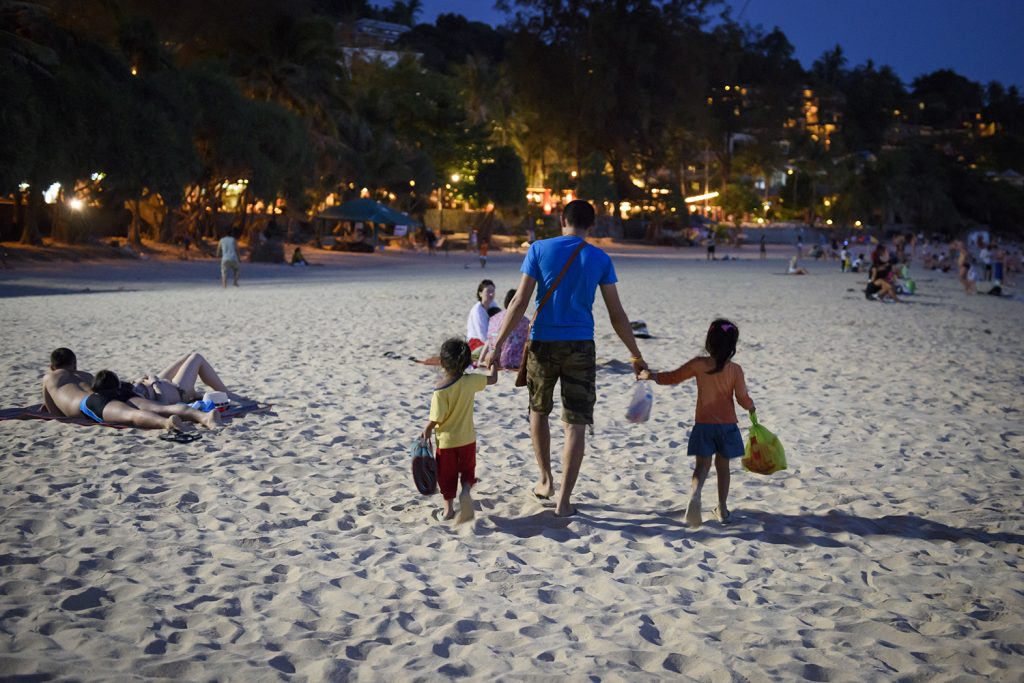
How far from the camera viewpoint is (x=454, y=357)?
493 cm

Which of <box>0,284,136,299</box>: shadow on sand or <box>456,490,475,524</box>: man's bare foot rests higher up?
<box>0,284,136,299</box>: shadow on sand

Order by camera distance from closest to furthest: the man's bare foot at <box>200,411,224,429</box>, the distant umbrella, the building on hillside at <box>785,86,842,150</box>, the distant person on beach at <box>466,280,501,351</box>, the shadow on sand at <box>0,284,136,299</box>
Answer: the man's bare foot at <box>200,411,224,429</box>, the distant person on beach at <box>466,280,501,351</box>, the shadow on sand at <box>0,284,136,299</box>, the distant umbrella, the building on hillside at <box>785,86,842,150</box>

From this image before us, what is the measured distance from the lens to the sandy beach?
3549 millimetres

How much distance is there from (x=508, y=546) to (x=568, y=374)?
982mm

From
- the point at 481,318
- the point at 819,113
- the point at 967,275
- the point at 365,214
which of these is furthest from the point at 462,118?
the point at 819,113

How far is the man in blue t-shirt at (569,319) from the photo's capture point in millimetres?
Result: 4816

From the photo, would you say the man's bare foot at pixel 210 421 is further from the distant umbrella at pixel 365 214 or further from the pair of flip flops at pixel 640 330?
the distant umbrella at pixel 365 214

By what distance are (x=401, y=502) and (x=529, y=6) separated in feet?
206

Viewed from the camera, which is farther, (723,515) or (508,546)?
(723,515)

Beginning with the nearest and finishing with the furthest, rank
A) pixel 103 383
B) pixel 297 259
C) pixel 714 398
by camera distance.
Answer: pixel 714 398, pixel 103 383, pixel 297 259

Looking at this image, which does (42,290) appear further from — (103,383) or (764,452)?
(764,452)

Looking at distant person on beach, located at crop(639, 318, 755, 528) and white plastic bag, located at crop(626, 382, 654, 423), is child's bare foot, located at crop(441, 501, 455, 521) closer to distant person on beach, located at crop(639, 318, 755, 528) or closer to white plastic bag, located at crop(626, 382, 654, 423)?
white plastic bag, located at crop(626, 382, 654, 423)

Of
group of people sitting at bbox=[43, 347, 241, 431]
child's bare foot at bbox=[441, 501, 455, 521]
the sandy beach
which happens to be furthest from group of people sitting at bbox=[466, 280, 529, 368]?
child's bare foot at bbox=[441, 501, 455, 521]

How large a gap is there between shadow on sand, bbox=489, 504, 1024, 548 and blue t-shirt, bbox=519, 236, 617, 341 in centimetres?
109
